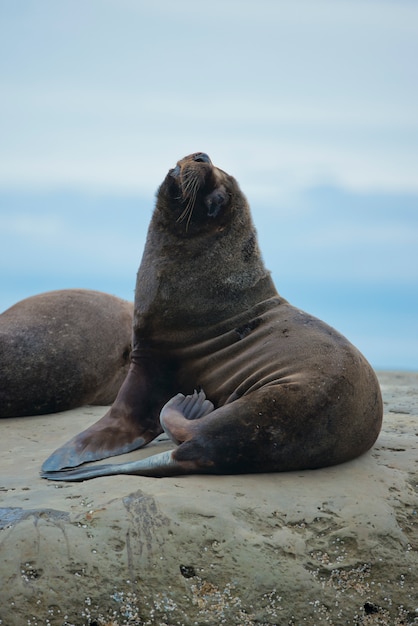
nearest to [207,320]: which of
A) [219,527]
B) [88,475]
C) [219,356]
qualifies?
[219,356]

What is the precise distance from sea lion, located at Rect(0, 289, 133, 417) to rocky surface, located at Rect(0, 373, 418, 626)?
2929 mm

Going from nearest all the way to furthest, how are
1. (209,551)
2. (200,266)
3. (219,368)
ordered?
1. (209,551)
2. (219,368)
3. (200,266)

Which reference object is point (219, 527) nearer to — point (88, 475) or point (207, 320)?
point (88, 475)

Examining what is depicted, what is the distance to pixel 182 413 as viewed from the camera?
18.8 feet

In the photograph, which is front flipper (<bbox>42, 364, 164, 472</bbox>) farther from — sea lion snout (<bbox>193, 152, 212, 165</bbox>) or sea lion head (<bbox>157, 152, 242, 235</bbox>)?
sea lion snout (<bbox>193, 152, 212, 165</bbox>)

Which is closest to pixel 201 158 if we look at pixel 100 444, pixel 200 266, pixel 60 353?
pixel 200 266

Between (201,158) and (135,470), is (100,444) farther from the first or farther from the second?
(201,158)

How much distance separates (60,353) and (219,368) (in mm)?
2658

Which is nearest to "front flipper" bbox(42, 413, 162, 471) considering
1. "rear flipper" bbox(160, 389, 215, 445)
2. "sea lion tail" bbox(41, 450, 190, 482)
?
"sea lion tail" bbox(41, 450, 190, 482)

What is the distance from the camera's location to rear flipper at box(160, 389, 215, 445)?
5412 millimetres

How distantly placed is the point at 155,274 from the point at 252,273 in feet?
2.26

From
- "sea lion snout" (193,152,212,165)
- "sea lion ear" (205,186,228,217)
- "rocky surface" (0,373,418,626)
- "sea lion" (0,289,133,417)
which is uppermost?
"sea lion snout" (193,152,212,165)

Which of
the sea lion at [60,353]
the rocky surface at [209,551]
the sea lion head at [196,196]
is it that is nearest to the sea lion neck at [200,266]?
the sea lion head at [196,196]

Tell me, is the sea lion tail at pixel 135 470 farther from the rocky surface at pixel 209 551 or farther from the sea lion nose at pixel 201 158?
the sea lion nose at pixel 201 158
